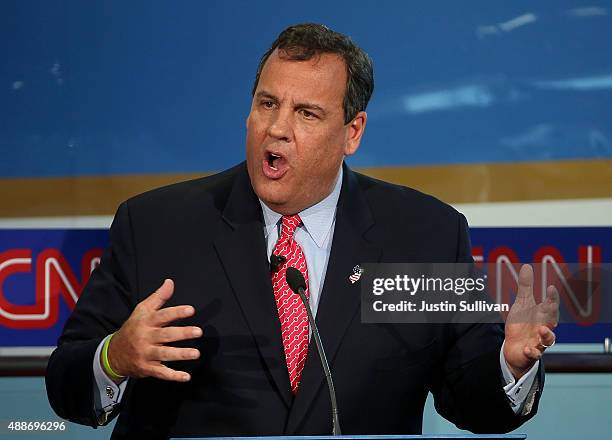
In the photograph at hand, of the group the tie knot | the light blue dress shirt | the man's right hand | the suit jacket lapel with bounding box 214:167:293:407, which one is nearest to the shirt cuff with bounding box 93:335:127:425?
the light blue dress shirt

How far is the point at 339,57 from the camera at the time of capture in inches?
87.6

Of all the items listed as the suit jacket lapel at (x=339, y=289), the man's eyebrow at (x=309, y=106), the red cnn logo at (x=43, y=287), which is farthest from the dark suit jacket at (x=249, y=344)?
the red cnn logo at (x=43, y=287)

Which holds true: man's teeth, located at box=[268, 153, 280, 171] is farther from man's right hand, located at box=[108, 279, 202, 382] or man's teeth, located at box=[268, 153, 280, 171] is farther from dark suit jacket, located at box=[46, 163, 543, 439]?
man's right hand, located at box=[108, 279, 202, 382]

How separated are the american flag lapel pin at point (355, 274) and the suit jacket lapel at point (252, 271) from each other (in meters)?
0.18

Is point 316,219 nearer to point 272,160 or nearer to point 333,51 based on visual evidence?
point 272,160

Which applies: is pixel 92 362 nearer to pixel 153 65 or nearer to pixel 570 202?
pixel 153 65

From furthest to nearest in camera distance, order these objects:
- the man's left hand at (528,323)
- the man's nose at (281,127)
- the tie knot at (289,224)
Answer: the tie knot at (289,224)
the man's nose at (281,127)
the man's left hand at (528,323)

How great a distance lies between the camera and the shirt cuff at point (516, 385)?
2.04m

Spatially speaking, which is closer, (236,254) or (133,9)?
(236,254)

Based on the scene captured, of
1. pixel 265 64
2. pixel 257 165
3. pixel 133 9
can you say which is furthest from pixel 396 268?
pixel 133 9

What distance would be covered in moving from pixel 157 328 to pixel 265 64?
0.70m

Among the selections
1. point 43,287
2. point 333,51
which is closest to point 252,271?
point 333,51

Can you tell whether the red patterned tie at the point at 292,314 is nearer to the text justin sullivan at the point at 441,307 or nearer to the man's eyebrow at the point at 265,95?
the text justin sullivan at the point at 441,307

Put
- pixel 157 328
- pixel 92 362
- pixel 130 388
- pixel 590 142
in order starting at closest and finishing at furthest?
pixel 157 328 → pixel 92 362 → pixel 130 388 → pixel 590 142
